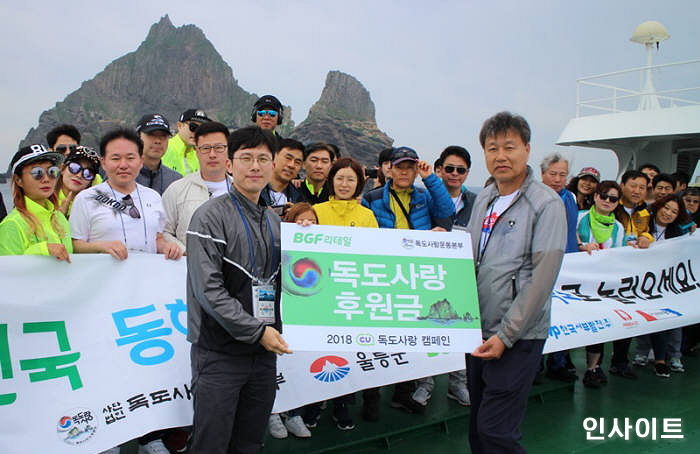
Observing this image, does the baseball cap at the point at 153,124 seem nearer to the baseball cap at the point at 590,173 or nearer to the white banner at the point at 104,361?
the white banner at the point at 104,361

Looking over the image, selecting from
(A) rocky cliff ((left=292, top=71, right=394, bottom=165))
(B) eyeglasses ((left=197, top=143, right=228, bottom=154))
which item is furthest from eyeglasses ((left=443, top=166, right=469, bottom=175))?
(A) rocky cliff ((left=292, top=71, right=394, bottom=165))

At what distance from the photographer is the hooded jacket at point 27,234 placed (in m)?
2.76

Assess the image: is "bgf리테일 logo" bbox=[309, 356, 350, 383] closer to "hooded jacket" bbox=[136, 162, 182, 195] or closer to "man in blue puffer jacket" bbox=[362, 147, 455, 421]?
"man in blue puffer jacket" bbox=[362, 147, 455, 421]

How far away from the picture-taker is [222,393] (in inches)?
85.9

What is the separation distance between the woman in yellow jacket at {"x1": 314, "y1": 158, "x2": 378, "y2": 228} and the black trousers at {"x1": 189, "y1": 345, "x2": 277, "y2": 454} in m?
1.47

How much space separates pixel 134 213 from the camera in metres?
3.06

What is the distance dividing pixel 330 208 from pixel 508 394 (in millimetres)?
1832

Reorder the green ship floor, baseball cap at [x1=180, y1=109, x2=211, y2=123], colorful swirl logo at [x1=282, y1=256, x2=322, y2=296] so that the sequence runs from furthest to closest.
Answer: baseball cap at [x1=180, y1=109, x2=211, y2=123], the green ship floor, colorful swirl logo at [x1=282, y1=256, x2=322, y2=296]

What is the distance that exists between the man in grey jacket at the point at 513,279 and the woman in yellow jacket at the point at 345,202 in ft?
4.23

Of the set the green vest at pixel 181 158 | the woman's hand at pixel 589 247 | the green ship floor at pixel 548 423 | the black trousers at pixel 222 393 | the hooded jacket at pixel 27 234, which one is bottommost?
the green ship floor at pixel 548 423

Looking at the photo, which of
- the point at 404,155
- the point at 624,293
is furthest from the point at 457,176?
the point at 624,293

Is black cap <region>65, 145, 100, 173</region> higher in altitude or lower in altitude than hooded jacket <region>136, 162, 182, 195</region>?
higher

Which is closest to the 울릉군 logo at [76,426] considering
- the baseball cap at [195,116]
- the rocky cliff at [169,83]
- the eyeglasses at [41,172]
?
the eyeglasses at [41,172]

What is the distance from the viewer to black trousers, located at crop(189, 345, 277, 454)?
2182mm
